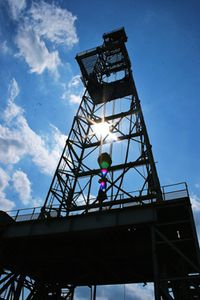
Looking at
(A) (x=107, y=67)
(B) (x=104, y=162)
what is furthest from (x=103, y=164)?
(A) (x=107, y=67)

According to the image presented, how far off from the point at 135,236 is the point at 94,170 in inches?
281

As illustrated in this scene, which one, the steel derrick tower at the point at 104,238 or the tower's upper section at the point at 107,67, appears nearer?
the steel derrick tower at the point at 104,238

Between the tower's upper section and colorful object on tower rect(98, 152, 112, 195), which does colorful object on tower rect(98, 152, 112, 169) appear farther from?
the tower's upper section

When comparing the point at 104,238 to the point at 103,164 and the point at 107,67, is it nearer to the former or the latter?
the point at 103,164

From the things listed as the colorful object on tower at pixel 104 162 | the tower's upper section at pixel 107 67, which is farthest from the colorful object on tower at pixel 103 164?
the tower's upper section at pixel 107 67

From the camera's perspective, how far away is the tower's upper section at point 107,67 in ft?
87.0

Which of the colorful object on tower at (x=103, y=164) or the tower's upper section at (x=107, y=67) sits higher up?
the tower's upper section at (x=107, y=67)

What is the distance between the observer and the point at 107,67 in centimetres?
2936

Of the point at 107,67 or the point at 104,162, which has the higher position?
the point at 107,67

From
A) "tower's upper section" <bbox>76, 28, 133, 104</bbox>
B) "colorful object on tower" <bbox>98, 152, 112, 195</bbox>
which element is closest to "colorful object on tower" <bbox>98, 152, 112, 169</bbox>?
"colorful object on tower" <bbox>98, 152, 112, 195</bbox>

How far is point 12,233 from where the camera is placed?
48.0 ft

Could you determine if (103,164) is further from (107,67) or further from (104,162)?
(107,67)

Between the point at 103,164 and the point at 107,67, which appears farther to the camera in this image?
the point at 107,67

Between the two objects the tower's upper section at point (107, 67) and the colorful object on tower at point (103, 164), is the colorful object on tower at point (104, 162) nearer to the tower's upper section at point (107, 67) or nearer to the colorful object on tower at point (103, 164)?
the colorful object on tower at point (103, 164)
